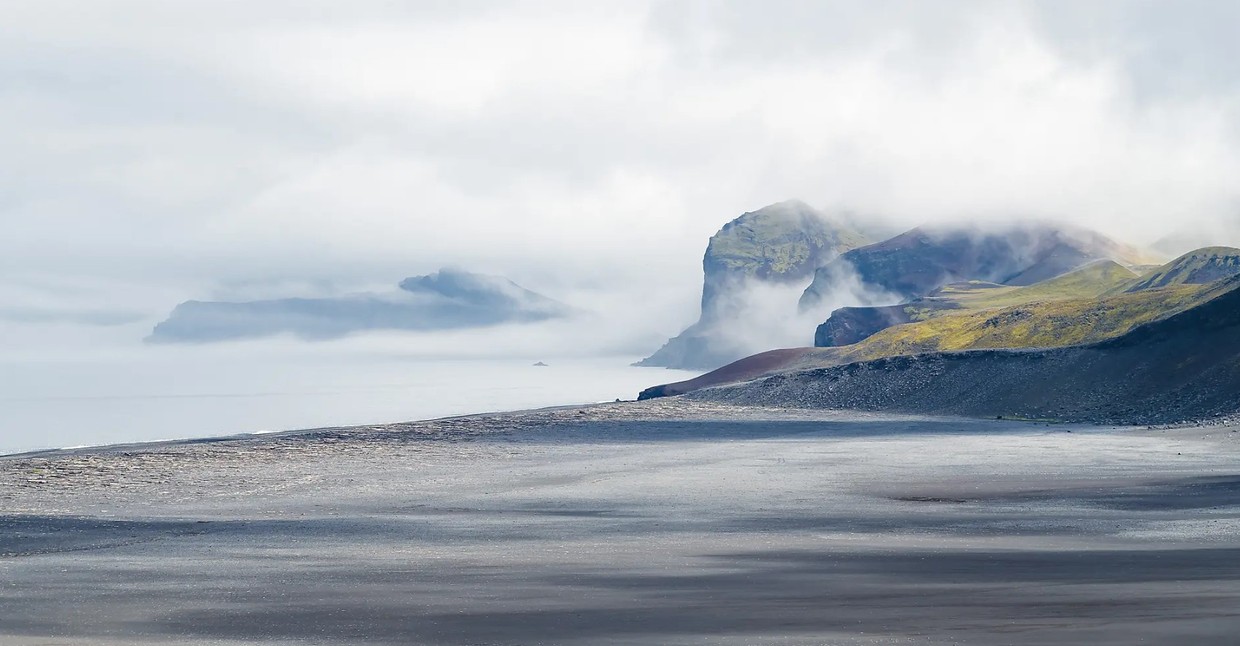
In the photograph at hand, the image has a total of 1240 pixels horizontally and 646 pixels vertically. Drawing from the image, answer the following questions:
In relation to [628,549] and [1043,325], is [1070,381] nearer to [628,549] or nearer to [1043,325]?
[1043,325]

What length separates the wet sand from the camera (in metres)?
21.7

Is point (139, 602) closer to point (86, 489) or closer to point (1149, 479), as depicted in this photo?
point (86, 489)

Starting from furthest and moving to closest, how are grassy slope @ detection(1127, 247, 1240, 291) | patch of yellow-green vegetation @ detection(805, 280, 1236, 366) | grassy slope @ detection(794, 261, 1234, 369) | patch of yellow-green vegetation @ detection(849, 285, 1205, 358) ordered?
grassy slope @ detection(1127, 247, 1240, 291), patch of yellow-green vegetation @ detection(849, 285, 1205, 358), grassy slope @ detection(794, 261, 1234, 369), patch of yellow-green vegetation @ detection(805, 280, 1236, 366)

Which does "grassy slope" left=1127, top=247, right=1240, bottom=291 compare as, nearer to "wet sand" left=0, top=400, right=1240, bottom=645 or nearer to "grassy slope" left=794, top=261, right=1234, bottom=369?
"grassy slope" left=794, top=261, right=1234, bottom=369

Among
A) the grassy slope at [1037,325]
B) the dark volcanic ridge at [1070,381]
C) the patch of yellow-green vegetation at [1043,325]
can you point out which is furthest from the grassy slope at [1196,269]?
the dark volcanic ridge at [1070,381]

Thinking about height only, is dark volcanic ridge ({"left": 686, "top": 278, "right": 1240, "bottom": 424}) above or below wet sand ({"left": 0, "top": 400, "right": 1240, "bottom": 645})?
above

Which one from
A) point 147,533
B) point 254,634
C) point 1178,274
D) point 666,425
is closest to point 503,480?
point 147,533

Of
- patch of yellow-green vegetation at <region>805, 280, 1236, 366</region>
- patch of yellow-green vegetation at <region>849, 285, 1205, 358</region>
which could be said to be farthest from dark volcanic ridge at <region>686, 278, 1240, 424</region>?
patch of yellow-green vegetation at <region>849, 285, 1205, 358</region>

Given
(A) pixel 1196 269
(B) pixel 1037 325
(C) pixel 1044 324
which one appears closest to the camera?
(C) pixel 1044 324

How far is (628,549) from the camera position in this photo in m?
31.1

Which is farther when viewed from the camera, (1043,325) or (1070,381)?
(1043,325)

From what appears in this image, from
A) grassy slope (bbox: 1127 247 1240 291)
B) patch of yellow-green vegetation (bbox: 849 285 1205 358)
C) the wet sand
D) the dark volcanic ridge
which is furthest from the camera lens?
grassy slope (bbox: 1127 247 1240 291)

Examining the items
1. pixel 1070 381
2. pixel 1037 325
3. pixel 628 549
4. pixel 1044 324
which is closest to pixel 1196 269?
pixel 1037 325

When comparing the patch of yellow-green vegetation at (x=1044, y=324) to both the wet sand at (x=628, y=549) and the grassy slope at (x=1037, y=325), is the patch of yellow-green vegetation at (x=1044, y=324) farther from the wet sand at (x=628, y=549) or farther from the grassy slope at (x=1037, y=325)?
the wet sand at (x=628, y=549)
